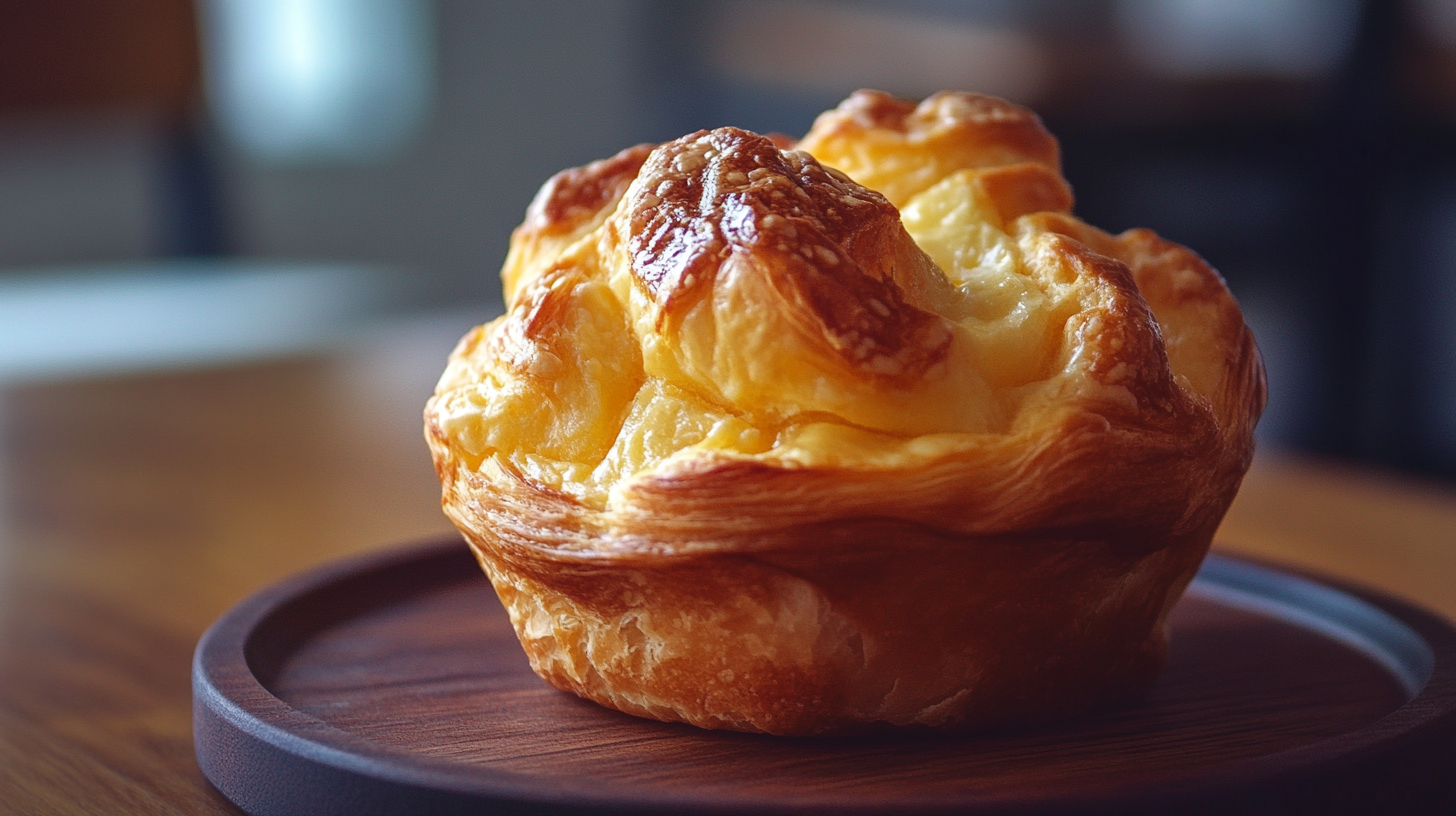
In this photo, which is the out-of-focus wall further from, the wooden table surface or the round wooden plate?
the round wooden plate

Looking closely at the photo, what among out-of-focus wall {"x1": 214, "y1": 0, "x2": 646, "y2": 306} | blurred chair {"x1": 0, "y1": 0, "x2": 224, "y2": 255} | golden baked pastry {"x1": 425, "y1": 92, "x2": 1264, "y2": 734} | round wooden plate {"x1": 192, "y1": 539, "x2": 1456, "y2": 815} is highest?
golden baked pastry {"x1": 425, "y1": 92, "x2": 1264, "y2": 734}

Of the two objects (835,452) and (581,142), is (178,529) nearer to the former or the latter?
(835,452)

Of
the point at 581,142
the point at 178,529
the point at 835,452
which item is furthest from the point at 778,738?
the point at 581,142

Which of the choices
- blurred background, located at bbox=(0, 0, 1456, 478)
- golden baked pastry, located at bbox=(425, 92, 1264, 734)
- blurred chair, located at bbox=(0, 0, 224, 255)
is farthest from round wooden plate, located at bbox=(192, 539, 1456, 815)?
blurred chair, located at bbox=(0, 0, 224, 255)

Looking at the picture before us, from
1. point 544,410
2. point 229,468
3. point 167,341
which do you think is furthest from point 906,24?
point 544,410

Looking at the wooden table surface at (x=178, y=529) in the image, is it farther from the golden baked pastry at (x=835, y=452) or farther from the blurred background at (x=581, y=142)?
the blurred background at (x=581, y=142)
